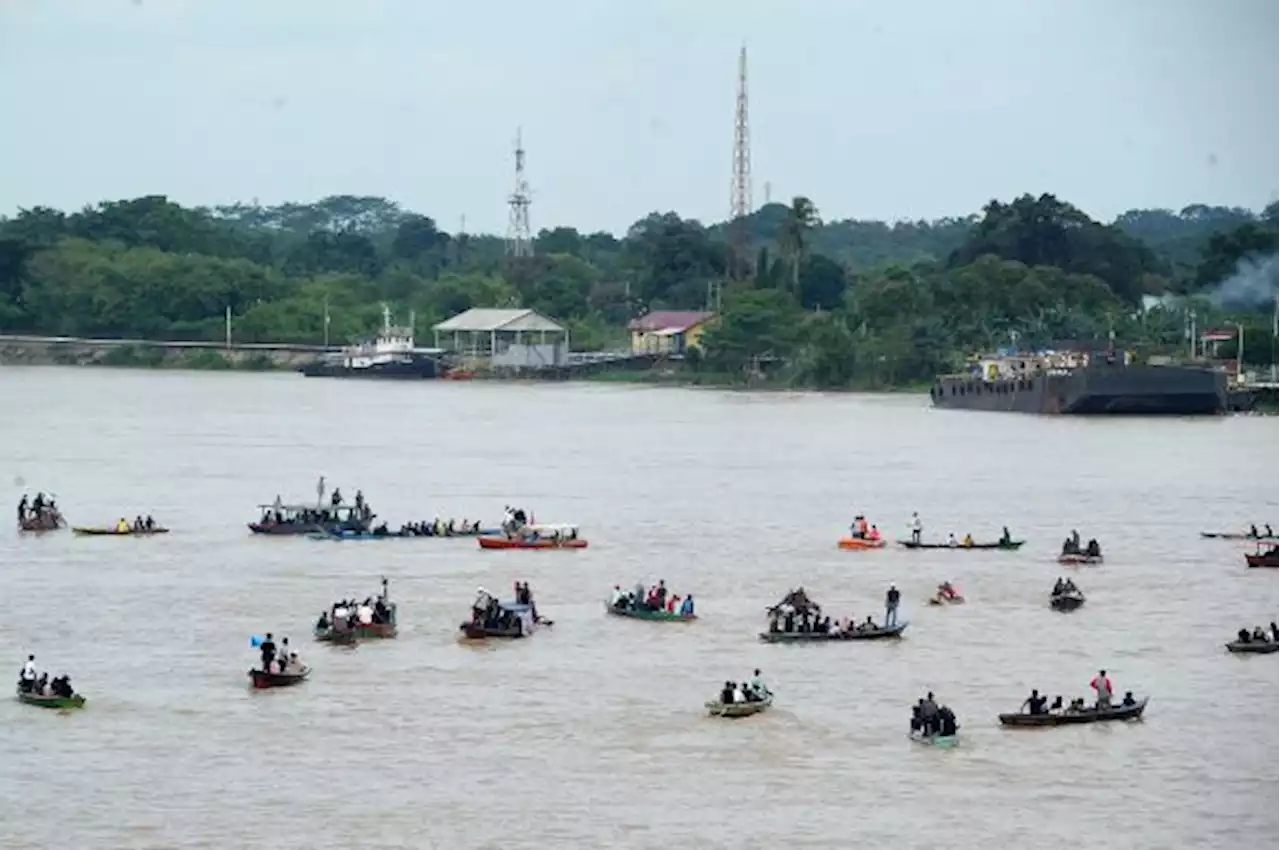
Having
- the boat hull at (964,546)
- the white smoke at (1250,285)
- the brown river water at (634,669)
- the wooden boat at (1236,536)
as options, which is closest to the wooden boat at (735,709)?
the brown river water at (634,669)

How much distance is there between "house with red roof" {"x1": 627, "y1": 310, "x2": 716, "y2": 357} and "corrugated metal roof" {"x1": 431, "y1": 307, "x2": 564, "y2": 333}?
5.84 meters

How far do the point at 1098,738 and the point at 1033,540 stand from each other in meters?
28.7

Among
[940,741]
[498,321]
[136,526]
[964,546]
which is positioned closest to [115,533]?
[136,526]

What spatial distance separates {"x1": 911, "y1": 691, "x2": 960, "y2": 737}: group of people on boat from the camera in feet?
140

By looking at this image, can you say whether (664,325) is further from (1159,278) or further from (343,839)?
(343,839)

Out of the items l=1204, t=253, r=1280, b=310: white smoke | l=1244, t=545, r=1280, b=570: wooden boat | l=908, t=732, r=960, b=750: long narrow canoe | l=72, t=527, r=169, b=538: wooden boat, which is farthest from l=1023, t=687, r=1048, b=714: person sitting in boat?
l=1204, t=253, r=1280, b=310: white smoke

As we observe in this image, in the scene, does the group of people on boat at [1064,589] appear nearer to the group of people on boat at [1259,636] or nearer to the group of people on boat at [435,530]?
the group of people on boat at [1259,636]

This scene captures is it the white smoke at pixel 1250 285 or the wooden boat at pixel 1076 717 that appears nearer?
the wooden boat at pixel 1076 717

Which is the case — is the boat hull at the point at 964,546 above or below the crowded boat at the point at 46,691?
above

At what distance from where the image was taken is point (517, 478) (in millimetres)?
90812

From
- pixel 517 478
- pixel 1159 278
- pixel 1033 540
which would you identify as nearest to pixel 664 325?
pixel 1159 278

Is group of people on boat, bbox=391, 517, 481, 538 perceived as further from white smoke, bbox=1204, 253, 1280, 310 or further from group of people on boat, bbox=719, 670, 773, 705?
white smoke, bbox=1204, 253, 1280, 310

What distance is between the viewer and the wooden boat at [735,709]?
44.7m

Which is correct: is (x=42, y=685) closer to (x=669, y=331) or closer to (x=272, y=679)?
(x=272, y=679)
